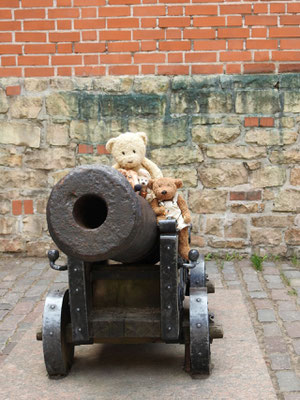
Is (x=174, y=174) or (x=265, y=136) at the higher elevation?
(x=265, y=136)

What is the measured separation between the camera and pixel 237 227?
219 inches

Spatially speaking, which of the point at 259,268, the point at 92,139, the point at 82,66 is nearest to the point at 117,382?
the point at 259,268

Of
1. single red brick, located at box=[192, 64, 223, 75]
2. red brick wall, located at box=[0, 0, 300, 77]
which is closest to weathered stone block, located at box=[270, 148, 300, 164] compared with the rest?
red brick wall, located at box=[0, 0, 300, 77]

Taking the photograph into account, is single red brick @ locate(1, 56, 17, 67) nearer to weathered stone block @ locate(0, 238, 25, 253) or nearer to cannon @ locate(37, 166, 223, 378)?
weathered stone block @ locate(0, 238, 25, 253)

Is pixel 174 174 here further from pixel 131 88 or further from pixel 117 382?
pixel 117 382

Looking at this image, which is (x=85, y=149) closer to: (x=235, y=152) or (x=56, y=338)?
(x=235, y=152)

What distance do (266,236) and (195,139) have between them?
45.2 inches

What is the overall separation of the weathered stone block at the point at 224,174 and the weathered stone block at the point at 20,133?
1593 mm

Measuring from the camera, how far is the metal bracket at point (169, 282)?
2885 mm

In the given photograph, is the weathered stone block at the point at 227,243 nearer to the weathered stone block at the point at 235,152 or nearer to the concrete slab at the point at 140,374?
the weathered stone block at the point at 235,152

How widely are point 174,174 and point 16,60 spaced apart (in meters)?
1.84

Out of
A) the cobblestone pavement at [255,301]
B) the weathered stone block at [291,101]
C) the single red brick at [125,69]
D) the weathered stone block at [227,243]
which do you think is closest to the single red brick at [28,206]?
the cobblestone pavement at [255,301]

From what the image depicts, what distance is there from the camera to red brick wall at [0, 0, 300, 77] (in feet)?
17.5

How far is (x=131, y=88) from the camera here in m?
5.46
